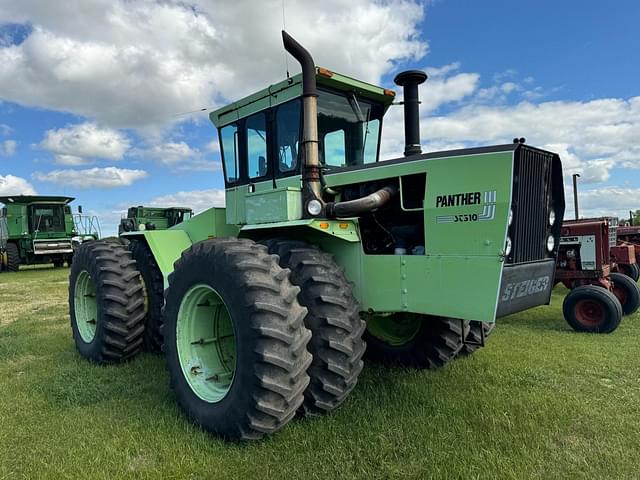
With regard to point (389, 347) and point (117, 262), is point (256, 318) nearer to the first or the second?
point (389, 347)

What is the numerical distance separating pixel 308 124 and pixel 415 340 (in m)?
2.49

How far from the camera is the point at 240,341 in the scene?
3441mm

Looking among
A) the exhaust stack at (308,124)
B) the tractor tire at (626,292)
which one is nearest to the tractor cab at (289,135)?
the exhaust stack at (308,124)

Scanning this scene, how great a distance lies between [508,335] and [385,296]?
12.8ft

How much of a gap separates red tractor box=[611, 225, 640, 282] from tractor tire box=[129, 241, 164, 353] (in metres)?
9.82

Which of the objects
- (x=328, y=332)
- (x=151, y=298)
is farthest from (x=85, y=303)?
(x=328, y=332)

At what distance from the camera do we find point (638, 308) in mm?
9523

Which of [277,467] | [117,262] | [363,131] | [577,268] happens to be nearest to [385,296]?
[277,467]

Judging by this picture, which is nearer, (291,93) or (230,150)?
(291,93)

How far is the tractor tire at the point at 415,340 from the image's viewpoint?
4.78 m

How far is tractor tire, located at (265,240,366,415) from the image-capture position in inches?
139

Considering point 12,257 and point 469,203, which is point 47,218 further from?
point 469,203

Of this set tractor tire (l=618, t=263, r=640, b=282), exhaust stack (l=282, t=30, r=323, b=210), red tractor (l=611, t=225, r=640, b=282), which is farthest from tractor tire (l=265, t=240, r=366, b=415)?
tractor tire (l=618, t=263, r=640, b=282)

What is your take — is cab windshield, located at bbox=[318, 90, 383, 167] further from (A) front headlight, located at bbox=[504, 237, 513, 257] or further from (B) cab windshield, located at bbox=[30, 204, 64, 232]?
(B) cab windshield, located at bbox=[30, 204, 64, 232]
